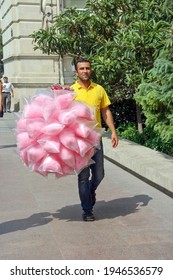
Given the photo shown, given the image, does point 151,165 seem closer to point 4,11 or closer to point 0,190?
point 0,190

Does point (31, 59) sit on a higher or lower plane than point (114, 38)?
higher

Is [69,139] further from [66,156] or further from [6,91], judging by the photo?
[6,91]

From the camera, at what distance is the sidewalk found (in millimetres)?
4211

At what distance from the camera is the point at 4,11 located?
24.0 m

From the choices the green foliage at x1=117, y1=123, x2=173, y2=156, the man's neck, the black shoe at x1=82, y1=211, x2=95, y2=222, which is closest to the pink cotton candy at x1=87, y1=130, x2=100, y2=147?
the man's neck

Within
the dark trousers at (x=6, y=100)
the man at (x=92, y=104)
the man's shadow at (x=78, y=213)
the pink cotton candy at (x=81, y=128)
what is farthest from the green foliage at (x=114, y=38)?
the dark trousers at (x=6, y=100)

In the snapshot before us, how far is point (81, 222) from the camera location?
5121mm

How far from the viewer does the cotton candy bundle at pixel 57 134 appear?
4469 millimetres

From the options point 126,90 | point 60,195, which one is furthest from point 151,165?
point 126,90

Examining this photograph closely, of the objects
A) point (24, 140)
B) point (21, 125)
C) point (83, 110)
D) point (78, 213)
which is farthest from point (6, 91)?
point (83, 110)

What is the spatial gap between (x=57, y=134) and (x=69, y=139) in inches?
5.3

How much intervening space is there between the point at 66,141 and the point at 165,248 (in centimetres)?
142

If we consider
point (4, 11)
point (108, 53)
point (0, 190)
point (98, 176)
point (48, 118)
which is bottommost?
point (0, 190)

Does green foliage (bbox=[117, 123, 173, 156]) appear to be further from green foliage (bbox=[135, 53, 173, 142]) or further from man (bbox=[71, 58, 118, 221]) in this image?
man (bbox=[71, 58, 118, 221])
